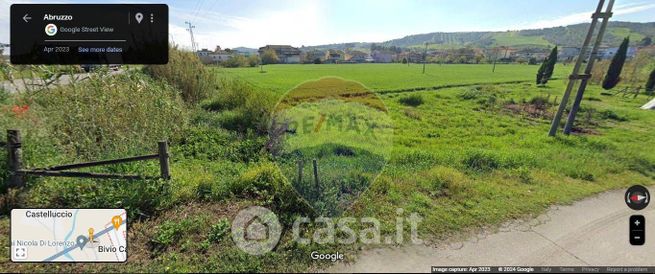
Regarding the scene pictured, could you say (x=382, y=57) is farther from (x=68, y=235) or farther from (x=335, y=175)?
(x=68, y=235)

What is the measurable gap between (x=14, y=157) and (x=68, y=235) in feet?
6.17

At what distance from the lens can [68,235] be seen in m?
3.21

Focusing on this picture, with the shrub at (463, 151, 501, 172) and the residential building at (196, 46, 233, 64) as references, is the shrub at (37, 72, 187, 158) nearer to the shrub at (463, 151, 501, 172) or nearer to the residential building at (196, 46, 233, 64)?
the shrub at (463, 151, 501, 172)

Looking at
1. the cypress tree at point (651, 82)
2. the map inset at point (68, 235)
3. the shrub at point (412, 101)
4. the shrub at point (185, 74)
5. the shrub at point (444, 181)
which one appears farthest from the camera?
the cypress tree at point (651, 82)

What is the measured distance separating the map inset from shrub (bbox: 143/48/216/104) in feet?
28.8

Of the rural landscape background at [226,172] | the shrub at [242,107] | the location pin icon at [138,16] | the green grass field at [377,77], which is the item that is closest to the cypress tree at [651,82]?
the green grass field at [377,77]

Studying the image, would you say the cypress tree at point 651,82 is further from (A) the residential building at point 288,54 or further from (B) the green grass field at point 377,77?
(A) the residential building at point 288,54

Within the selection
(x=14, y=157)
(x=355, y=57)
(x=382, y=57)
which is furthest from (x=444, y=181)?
(x=382, y=57)

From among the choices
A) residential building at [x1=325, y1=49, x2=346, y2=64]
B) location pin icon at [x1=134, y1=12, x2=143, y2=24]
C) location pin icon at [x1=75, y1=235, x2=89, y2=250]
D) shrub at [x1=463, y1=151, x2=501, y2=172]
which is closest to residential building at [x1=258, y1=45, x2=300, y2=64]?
residential building at [x1=325, y1=49, x2=346, y2=64]

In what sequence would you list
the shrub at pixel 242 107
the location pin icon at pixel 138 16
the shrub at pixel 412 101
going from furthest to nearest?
the shrub at pixel 412 101 < the shrub at pixel 242 107 < the location pin icon at pixel 138 16

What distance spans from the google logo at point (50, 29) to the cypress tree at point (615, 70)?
38.9 meters

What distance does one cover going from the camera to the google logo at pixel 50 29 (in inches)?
135

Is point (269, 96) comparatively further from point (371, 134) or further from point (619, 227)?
point (619, 227)

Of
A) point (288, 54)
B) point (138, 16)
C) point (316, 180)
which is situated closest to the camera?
point (138, 16)
